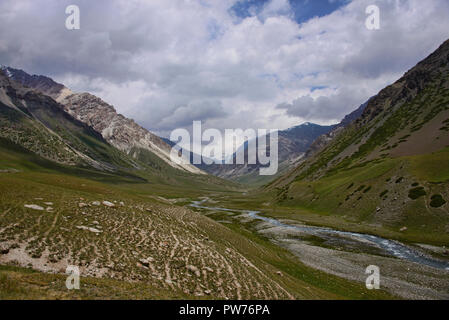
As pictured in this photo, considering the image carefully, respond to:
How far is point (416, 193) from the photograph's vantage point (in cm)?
6775

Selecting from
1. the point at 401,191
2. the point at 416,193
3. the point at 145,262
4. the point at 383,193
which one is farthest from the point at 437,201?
the point at 145,262

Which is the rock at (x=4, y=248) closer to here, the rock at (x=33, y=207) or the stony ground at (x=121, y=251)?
the stony ground at (x=121, y=251)

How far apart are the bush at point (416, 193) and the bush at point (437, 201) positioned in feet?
11.1

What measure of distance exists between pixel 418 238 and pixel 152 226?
54.9 meters

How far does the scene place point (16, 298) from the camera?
13289 millimetres

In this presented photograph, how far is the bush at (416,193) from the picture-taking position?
66.4 meters

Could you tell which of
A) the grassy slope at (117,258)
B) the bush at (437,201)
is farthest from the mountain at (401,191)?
the grassy slope at (117,258)

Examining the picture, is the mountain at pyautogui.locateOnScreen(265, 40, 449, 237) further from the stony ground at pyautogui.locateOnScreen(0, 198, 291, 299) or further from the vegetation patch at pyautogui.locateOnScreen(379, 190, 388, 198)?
the stony ground at pyautogui.locateOnScreen(0, 198, 291, 299)

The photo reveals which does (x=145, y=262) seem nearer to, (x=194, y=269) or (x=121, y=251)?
(x=121, y=251)

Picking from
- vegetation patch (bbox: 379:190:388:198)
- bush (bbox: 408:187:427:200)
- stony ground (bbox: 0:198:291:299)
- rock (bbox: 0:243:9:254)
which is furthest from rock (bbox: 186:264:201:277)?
vegetation patch (bbox: 379:190:388:198)

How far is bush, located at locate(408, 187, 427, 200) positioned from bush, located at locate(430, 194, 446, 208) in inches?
133

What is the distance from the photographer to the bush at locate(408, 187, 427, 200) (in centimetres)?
6644
